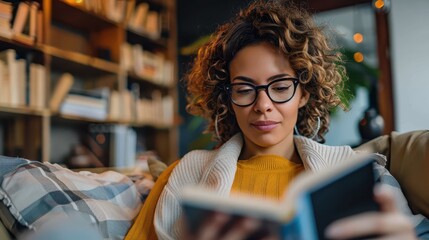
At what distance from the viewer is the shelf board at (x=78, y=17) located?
269 cm

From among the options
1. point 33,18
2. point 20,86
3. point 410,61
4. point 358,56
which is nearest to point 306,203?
point 20,86

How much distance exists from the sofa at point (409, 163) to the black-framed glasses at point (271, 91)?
13.0 inches

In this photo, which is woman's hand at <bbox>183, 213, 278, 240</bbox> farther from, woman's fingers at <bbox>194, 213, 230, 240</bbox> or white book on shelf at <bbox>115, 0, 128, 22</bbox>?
white book on shelf at <bbox>115, 0, 128, 22</bbox>

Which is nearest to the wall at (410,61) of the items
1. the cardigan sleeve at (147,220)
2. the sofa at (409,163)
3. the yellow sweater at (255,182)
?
the sofa at (409,163)

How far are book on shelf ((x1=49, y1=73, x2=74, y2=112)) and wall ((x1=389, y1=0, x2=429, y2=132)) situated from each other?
6.69ft

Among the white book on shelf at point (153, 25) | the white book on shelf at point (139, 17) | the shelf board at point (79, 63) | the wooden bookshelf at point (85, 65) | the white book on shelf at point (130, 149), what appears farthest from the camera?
the white book on shelf at point (153, 25)

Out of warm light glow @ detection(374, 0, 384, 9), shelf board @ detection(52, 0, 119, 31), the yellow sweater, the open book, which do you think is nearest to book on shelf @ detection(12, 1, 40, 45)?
shelf board @ detection(52, 0, 119, 31)

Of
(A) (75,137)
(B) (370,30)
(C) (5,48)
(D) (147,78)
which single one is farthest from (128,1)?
(B) (370,30)

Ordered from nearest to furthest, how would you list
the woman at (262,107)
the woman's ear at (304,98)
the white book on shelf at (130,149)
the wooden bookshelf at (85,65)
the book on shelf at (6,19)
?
the woman at (262,107) → the woman's ear at (304,98) → the book on shelf at (6,19) → the wooden bookshelf at (85,65) → the white book on shelf at (130,149)

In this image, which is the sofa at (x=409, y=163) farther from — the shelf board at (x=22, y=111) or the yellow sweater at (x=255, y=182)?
the shelf board at (x=22, y=111)

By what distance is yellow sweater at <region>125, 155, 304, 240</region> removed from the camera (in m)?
1.07

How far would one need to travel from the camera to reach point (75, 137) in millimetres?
2971

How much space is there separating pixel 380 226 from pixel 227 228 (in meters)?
0.20

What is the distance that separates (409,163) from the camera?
109cm
